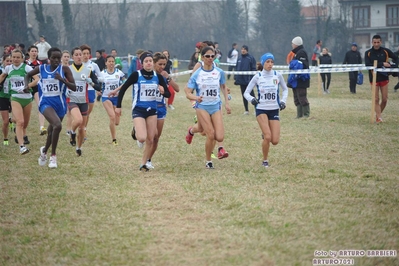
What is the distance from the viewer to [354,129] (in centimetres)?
1664

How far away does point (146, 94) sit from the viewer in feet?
36.0

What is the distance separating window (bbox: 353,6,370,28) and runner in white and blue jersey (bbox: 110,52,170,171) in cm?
5908

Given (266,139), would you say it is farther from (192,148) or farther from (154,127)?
(192,148)

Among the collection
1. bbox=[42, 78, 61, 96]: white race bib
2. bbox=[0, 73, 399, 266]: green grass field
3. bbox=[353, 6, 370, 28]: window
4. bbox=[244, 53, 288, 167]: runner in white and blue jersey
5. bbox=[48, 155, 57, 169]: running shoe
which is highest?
bbox=[353, 6, 370, 28]: window

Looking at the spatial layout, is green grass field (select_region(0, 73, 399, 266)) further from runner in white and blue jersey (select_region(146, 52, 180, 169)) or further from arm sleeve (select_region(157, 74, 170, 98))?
arm sleeve (select_region(157, 74, 170, 98))

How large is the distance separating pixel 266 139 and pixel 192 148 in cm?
337

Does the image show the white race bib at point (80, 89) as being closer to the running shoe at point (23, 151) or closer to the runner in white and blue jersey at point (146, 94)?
the running shoe at point (23, 151)

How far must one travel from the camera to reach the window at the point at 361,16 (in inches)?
2635

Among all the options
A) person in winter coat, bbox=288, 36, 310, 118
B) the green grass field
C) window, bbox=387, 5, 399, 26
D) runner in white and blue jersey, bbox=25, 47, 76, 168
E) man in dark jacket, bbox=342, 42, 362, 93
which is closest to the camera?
the green grass field

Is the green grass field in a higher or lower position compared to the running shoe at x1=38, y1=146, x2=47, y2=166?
lower

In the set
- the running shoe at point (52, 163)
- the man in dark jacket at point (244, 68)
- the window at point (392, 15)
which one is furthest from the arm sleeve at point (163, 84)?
the window at point (392, 15)

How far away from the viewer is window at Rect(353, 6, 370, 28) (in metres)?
66.9

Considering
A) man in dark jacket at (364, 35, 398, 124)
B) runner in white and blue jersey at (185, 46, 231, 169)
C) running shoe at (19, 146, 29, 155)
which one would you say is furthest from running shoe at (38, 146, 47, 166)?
man in dark jacket at (364, 35, 398, 124)

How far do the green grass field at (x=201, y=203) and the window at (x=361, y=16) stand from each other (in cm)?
5457
